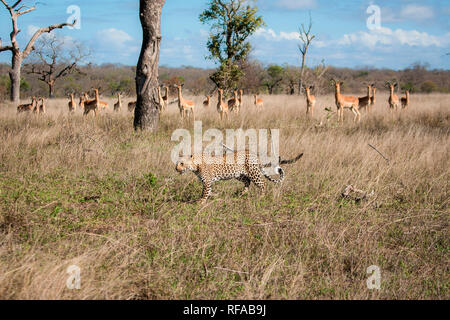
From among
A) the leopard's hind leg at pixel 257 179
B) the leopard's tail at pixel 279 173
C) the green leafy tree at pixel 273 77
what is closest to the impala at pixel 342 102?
the leopard's tail at pixel 279 173

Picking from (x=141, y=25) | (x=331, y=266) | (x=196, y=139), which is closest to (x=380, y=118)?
(x=196, y=139)

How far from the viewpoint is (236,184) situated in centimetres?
684

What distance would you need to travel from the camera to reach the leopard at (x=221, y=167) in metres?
5.83

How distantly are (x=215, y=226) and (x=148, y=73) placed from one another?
6.63 metres

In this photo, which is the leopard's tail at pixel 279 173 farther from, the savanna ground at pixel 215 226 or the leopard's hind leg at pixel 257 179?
the leopard's hind leg at pixel 257 179

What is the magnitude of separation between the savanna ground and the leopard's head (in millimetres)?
413

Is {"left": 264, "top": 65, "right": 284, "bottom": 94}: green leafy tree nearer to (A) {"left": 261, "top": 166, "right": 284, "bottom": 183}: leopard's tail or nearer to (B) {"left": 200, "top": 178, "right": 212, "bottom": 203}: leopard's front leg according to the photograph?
(A) {"left": 261, "top": 166, "right": 284, "bottom": 183}: leopard's tail

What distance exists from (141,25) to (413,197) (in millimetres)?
7845

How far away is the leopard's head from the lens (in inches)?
227

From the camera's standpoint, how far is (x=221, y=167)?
595 centimetres

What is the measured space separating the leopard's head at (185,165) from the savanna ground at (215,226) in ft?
1.35

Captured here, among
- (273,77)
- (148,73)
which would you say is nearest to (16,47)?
(148,73)

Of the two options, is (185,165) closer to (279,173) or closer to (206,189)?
(206,189)

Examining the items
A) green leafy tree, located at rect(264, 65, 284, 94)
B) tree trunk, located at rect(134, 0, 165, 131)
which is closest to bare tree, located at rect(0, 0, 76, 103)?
tree trunk, located at rect(134, 0, 165, 131)
